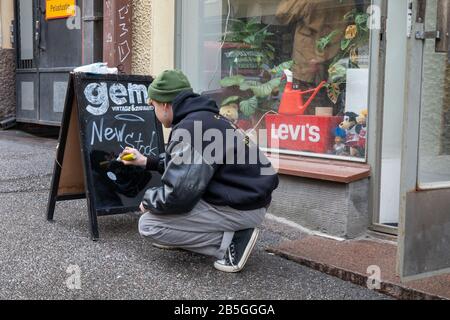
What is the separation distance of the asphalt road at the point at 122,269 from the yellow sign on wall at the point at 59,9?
11.7ft

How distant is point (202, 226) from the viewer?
11.5ft

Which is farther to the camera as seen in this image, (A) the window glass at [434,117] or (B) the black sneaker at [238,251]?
(B) the black sneaker at [238,251]

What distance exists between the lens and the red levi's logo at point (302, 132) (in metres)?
4.75

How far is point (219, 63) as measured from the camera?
5855mm

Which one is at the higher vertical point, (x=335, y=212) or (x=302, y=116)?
(x=302, y=116)

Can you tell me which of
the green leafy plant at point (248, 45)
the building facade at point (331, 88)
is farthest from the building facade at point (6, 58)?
the green leafy plant at point (248, 45)

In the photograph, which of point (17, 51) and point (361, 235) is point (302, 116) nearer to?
point (361, 235)

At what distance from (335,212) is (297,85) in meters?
1.30

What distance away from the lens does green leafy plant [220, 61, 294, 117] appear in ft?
17.2

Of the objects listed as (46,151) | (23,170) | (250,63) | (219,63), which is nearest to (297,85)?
(250,63)

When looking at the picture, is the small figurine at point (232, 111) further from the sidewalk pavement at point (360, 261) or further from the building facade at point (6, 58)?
the building facade at point (6, 58)

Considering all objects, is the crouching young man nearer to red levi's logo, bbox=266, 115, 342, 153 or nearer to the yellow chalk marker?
the yellow chalk marker

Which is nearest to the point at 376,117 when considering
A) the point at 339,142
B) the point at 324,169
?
the point at 339,142

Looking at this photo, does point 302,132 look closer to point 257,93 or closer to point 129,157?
point 257,93
